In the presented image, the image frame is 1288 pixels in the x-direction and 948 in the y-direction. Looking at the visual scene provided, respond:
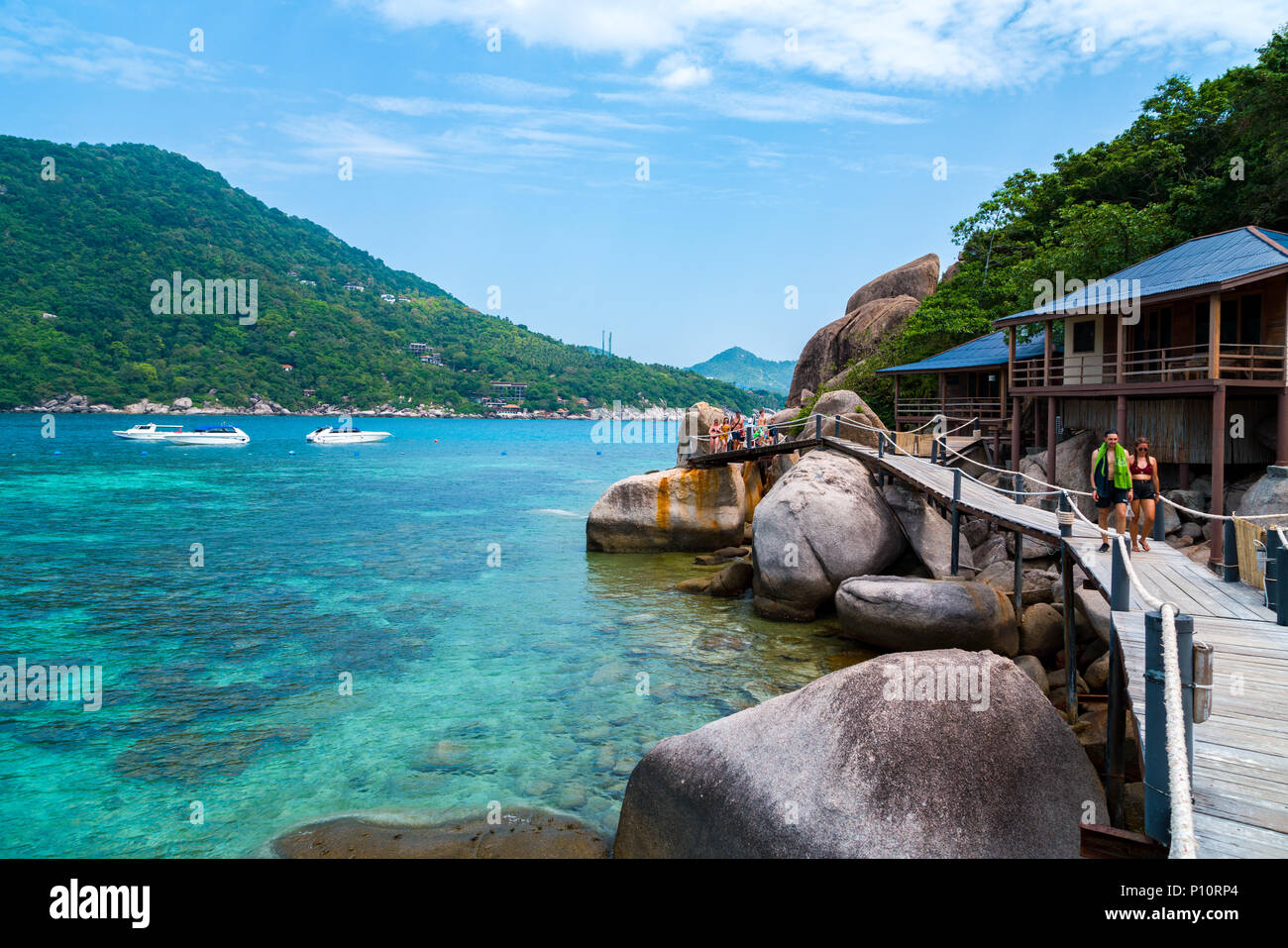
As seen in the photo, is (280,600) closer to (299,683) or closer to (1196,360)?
(299,683)

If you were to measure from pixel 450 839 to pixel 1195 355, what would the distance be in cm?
1968

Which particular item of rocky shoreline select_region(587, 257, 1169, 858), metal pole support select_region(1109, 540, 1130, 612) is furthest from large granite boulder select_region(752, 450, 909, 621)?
metal pole support select_region(1109, 540, 1130, 612)

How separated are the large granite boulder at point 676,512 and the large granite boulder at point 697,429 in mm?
2746

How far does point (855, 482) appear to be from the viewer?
20.0 m

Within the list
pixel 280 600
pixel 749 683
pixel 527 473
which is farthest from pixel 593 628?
pixel 527 473

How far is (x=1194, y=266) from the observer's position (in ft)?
67.8

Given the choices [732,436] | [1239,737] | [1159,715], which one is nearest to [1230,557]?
[1239,737]

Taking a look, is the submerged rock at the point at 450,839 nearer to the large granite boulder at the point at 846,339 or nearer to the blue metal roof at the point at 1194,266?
the blue metal roof at the point at 1194,266

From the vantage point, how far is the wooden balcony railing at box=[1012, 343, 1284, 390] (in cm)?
1891

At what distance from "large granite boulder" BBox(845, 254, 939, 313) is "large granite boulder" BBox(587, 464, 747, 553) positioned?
26785 mm

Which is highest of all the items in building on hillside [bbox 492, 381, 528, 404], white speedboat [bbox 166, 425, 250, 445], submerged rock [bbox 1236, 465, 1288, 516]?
building on hillside [bbox 492, 381, 528, 404]

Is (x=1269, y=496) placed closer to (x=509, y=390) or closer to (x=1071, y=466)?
(x=1071, y=466)

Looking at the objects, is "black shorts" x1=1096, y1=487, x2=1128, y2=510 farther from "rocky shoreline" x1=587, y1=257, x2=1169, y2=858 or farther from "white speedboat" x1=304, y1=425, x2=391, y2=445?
"white speedboat" x1=304, y1=425, x2=391, y2=445

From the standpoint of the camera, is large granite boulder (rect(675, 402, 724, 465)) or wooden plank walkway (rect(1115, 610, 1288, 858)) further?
large granite boulder (rect(675, 402, 724, 465))
